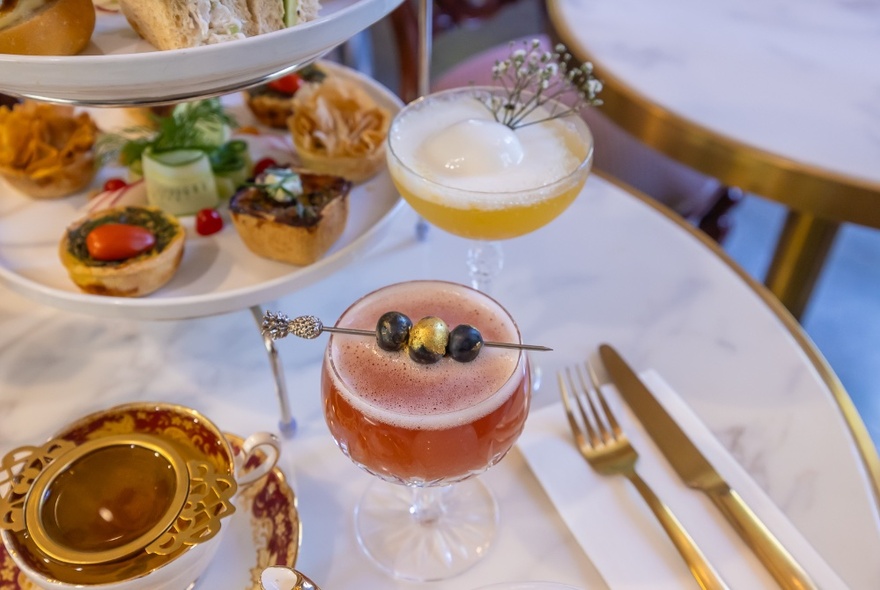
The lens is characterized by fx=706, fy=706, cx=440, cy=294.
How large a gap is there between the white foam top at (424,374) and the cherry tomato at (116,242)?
34cm

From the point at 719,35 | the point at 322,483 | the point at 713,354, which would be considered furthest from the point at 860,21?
the point at 322,483

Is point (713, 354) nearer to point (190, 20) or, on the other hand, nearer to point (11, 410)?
point (190, 20)

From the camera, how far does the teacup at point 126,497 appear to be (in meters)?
0.54

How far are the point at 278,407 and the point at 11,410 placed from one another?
0.29m

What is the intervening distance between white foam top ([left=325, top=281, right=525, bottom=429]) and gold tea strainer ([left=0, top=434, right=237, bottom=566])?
0.14 metres

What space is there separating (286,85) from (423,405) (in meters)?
0.74

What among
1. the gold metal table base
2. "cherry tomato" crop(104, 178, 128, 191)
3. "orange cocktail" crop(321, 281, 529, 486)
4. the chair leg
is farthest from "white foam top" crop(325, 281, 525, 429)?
the chair leg

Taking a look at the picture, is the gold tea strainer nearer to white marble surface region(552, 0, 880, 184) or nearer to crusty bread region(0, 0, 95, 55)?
crusty bread region(0, 0, 95, 55)

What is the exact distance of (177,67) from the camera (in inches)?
19.7

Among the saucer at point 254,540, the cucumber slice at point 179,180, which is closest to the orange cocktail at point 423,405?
the saucer at point 254,540

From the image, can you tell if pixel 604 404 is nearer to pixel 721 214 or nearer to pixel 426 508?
pixel 426 508

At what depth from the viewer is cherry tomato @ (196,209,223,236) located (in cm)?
89

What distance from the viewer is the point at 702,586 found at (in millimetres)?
600

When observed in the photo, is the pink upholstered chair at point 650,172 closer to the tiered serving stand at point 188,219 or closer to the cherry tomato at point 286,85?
the cherry tomato at point 286,85
